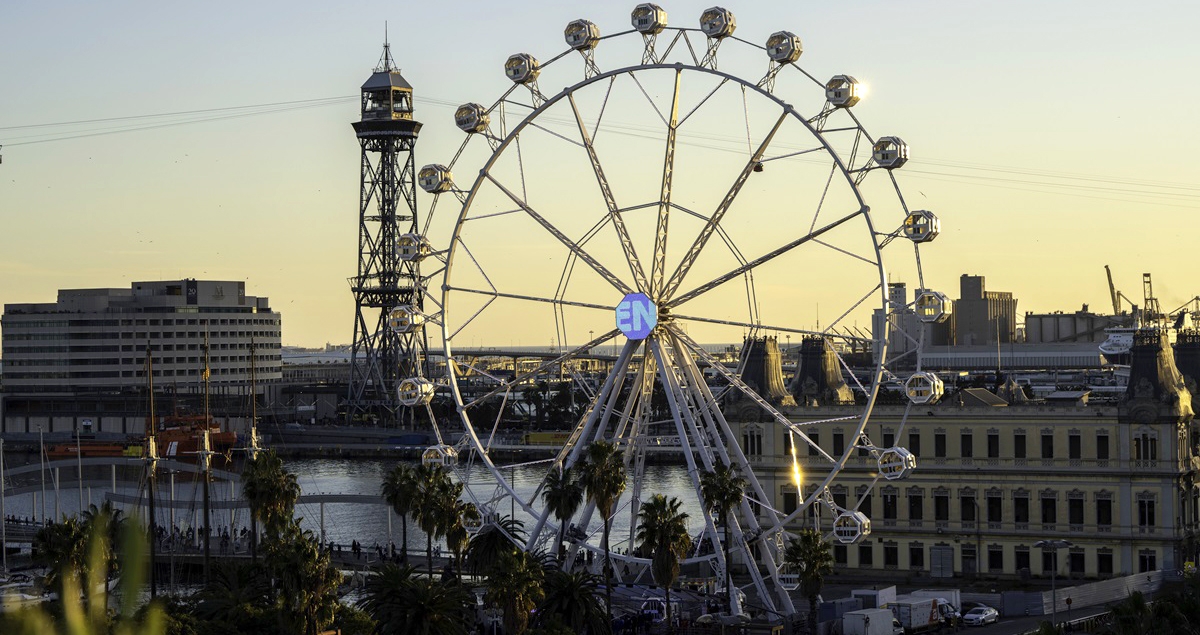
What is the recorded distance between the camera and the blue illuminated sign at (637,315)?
66625mm

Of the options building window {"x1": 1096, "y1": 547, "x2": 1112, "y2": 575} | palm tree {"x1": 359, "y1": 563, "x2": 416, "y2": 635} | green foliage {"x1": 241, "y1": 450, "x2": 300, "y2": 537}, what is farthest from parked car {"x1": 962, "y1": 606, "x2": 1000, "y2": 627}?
green foliage {"x1": 241, "y1": 450, "x2": 300, "y2": 537}

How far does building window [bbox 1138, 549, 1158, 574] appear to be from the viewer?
8031cm

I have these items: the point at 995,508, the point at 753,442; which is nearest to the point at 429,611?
the point at 753,442

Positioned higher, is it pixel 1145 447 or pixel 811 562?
pixel 1145 447

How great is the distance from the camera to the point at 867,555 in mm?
85500

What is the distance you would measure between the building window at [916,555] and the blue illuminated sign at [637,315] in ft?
77.9

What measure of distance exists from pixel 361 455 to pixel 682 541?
135082 mm

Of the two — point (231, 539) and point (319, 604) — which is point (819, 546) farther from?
point (231, 539)

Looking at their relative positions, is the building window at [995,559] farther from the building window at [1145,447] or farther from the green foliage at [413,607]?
the green foliage at [413,607]

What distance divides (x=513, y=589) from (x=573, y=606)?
14.4 feet

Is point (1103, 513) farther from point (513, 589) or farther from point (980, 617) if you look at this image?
point (513, 589)

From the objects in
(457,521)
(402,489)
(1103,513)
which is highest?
(402,489)

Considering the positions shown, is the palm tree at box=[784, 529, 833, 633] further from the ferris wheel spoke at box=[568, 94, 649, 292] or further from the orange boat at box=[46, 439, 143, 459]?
the orange boat at box=[46, 439, 143, 459]

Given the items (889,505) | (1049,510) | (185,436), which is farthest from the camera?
(185,436)
